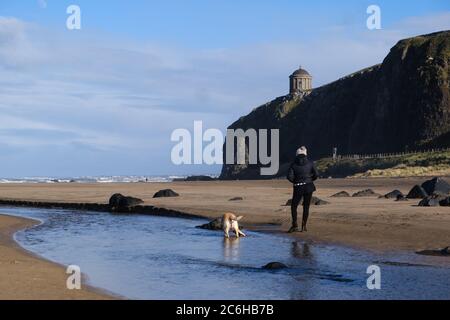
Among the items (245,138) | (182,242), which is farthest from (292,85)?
(182,242)

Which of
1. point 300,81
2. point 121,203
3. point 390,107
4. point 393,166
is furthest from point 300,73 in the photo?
point 121,203

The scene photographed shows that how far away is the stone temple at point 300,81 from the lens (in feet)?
500

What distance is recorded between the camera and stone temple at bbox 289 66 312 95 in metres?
152

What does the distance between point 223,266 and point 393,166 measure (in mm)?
55911

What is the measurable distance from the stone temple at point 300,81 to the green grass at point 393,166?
222 ft

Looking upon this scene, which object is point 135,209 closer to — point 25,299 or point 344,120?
point 25,299

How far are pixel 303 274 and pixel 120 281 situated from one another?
9.81ft

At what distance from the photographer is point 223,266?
40.6ft

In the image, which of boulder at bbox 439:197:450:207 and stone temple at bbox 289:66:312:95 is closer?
boulder at bbox 439:197:450:207

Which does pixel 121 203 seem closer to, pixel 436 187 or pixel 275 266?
pixel 436 187

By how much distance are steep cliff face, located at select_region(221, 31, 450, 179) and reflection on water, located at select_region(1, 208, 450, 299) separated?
69.9 meters

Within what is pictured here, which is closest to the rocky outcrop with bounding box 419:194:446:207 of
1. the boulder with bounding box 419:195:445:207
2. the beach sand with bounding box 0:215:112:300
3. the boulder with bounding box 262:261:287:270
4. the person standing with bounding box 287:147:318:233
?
the boulder with bounding box 419:195:445:207

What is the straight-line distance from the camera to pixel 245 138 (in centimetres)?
14375

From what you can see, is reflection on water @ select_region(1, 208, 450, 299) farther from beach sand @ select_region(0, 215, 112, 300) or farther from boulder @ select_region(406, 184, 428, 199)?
boulder @ select_region(406, 184, 428, 199)
